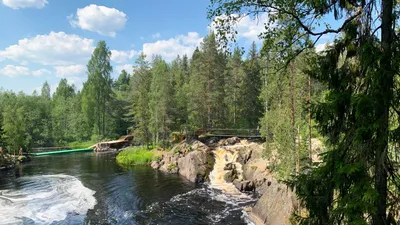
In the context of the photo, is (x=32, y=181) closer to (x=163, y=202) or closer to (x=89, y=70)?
(x=163, y=202)

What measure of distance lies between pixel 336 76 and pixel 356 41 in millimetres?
639

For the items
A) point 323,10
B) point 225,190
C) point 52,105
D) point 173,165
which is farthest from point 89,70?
point 323,10

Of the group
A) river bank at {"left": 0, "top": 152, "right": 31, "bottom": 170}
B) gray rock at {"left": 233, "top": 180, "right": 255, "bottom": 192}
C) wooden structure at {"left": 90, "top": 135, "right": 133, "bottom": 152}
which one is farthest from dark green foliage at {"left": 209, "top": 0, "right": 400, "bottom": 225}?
wooden structure at {"left": 90, "top": 135, "right": 133, "bottom": 152}

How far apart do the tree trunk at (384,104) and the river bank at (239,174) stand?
348 inches

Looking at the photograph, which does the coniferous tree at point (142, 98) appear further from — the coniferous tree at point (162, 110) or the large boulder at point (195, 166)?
the large boulder at point (195, 166)

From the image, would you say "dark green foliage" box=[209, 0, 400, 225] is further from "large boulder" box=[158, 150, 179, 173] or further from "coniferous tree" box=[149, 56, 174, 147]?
"coniferous tree" box=[149, 56, 174, 147]

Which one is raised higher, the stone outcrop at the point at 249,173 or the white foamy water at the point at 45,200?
the stone outcrop at the point at 249,173

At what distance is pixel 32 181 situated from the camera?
25.5 meters

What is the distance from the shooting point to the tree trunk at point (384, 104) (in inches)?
165

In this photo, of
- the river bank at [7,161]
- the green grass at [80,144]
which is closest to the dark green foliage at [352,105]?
the river bank at [7,161]

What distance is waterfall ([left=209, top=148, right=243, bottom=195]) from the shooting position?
75.8 feet

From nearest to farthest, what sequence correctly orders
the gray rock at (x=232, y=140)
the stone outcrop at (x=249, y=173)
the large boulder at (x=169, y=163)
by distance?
the stone outcrop at (x=249, y=173) < the large boulder at (x=169, y=163) < the gray rock at (x=232, y=140)

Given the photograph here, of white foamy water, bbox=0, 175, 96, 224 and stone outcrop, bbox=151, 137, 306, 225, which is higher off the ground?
stone outcrop, bbox=151, 137, 306, 225

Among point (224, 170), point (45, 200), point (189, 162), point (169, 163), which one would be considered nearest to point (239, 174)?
point (224, 170)
